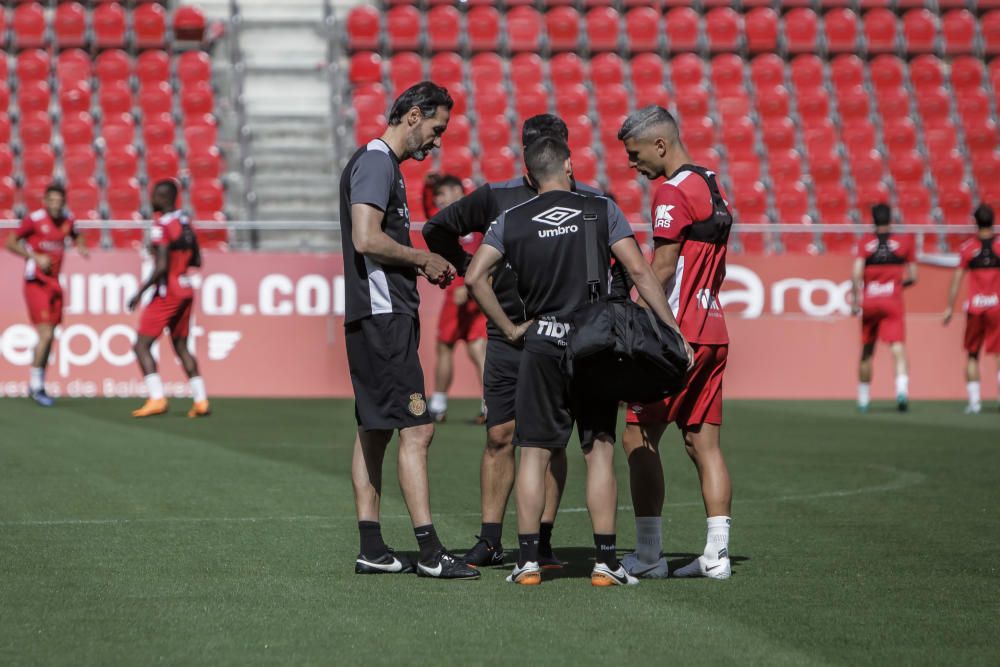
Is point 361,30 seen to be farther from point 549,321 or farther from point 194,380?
point 549,321

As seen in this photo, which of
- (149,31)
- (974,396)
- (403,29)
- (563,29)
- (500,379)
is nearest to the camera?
(500,379)

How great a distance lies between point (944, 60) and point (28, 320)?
16.6 metres

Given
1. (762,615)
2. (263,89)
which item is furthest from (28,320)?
(762,615)

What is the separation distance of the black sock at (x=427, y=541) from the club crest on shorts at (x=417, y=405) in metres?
0.49

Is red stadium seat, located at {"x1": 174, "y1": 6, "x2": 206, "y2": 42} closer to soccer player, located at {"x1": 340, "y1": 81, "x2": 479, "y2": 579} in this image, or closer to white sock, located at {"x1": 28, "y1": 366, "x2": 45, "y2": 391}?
white sock, located at {"x1": 28, "y1": 366, "x2": 45, "y2": 391}

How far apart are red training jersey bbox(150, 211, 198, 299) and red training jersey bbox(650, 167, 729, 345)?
32.6ft

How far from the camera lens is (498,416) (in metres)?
7.64

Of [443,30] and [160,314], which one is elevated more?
[443,30]

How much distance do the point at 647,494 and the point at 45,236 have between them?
12.3 meters

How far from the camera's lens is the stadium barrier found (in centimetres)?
1911

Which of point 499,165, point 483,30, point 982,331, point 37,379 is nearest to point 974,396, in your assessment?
point 982,331

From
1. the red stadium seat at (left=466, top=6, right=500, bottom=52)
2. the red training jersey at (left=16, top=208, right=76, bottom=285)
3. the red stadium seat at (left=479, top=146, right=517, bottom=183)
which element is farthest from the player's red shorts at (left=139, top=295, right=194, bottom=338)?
the red stadium seat at (left=466, top=6, right=500, bottom=52)

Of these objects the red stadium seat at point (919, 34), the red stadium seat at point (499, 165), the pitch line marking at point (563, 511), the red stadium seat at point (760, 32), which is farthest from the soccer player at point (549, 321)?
the red stadium seat at point (919, 34)

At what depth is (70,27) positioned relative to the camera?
80.9 feet
